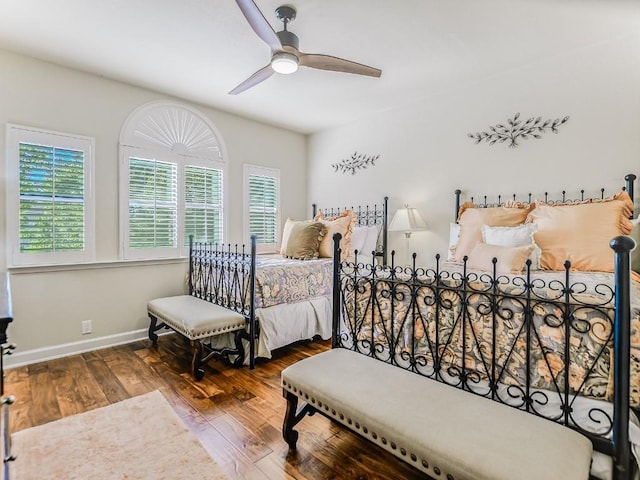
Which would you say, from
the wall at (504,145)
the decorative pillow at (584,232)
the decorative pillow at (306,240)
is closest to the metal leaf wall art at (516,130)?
the wall at (504,145)

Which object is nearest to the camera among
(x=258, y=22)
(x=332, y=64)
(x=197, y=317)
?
(x=258, y=22)

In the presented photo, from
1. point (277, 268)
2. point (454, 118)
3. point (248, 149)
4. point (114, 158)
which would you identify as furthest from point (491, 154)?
point (114, 158)

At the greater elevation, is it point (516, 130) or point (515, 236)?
point (516, 130)

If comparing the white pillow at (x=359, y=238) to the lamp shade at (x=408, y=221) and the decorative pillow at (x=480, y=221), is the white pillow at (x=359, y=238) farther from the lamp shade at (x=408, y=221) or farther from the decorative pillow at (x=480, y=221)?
the decorative pillow at (x=480, y=221)

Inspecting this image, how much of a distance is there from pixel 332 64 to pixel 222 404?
2.48 m

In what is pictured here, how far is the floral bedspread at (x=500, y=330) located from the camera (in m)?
1.24

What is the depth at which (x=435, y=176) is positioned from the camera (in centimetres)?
368

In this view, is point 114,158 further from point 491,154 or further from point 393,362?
point 491,154

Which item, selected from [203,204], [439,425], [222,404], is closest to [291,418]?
[222,404]

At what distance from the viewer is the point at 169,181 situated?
3.60 m

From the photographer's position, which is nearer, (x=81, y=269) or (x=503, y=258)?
(x=503, y=258)

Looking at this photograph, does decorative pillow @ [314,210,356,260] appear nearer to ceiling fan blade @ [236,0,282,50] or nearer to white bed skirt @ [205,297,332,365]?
white bed skirt @ [205,297,332,365]

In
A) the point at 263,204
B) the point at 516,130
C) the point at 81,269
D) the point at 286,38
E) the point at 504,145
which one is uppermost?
the point at 286,38

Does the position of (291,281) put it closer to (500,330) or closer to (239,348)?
(239,348)
